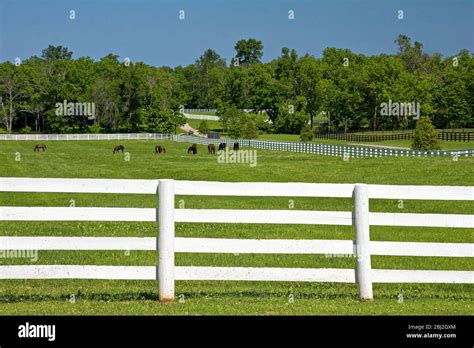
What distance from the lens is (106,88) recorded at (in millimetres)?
135125

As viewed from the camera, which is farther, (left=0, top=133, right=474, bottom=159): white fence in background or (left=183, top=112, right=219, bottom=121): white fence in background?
(left=183, top=112, right=219, bottom=121): white fence in background

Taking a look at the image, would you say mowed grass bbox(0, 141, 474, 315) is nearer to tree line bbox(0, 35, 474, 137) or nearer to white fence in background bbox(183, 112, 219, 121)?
tree line bbox(0, 35, 474, 137)

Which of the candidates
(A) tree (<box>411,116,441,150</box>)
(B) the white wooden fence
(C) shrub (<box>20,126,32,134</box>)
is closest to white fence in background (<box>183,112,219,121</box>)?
(C) shrub (<box>20,126,32,134</box>)

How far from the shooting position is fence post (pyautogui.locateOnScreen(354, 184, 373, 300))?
32.8ft

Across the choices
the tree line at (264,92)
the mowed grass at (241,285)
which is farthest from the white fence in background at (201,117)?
the mowed grass at (241,285)

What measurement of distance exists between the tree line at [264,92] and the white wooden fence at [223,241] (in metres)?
92.4

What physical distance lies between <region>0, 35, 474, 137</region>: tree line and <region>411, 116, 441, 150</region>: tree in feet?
150

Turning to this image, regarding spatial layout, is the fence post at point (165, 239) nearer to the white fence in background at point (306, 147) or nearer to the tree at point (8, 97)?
the white fence in background at point (306, 147)

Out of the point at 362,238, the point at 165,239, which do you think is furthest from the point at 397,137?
the point at 165,239

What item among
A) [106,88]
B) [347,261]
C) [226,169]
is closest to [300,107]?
[106,88]

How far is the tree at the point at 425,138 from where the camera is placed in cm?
5784

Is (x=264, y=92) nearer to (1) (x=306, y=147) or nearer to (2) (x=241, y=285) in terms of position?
(1) (x=306, y=147)

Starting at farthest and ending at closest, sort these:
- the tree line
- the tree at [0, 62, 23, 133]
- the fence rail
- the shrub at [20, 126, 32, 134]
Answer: the tree at [0, 62, 23, 133] → the shrub at [20, 126, 32, 134] → the tree line → the fence rail
